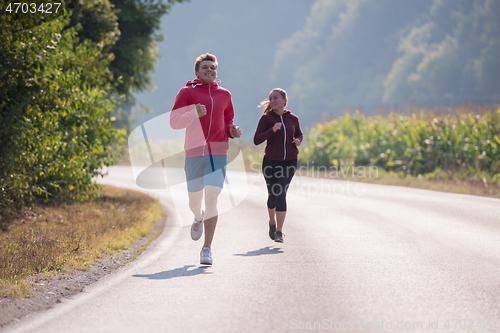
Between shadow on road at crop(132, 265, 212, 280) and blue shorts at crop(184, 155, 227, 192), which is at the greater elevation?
blue shorts at crop(184, 155, 227, 192)

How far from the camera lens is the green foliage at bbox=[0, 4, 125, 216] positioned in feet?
25.6

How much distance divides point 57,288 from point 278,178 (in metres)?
3.34

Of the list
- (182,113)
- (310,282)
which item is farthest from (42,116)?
(310,282)

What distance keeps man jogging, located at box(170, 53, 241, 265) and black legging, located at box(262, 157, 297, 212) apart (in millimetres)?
1297

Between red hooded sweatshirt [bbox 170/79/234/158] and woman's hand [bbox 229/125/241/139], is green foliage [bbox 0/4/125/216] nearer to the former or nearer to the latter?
red hooded sweatshirt [bbox 170/79/234/158]

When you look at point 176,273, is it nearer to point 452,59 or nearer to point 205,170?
point 205,170

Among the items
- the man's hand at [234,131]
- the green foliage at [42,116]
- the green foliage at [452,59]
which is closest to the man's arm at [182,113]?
the man's hand at [234,131]

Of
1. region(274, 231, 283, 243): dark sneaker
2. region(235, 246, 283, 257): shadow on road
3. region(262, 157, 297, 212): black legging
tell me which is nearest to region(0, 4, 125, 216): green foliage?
region(262, 157, 297, 212): black legging

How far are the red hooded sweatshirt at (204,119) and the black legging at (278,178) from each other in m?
1.35

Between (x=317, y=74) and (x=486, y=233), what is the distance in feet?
348

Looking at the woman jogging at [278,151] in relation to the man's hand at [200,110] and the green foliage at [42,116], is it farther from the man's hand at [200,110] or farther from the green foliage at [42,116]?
the green foliage at [42,116]

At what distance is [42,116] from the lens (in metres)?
8.52

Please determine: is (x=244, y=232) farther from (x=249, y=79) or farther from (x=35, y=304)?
(x=249, y=79)

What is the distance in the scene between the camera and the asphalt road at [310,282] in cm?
402
